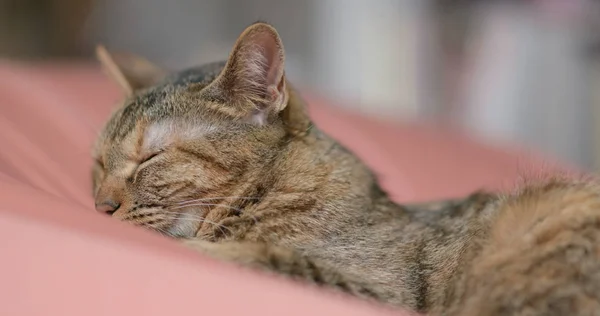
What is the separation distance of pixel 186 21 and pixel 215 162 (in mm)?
2353

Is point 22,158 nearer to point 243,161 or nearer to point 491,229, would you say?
point 243,161

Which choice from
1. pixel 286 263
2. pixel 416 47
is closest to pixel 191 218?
pixel 286 263

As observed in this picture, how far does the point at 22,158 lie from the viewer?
1.25 metres

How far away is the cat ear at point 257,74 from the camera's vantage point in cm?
106

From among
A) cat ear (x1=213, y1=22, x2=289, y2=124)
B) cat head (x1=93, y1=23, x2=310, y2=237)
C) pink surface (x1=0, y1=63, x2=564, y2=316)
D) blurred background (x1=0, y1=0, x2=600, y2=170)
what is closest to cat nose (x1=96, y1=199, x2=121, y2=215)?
cat head (x1=93, y1=23, x2=310, y2=237)

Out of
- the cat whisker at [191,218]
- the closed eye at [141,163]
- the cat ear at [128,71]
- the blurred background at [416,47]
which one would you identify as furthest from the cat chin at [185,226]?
the blurred background at [416,47]

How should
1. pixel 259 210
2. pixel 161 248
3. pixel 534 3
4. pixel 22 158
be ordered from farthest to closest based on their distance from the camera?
pixel 534 3 → pixel 22 158 → pixel 259 210 → pixel 161 248

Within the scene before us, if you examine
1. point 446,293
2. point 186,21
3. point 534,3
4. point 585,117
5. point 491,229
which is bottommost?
point 446,293

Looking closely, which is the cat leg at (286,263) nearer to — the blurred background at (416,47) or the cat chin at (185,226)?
the cat chin at (185,226)

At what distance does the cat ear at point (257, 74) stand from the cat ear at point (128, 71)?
0.29 meters

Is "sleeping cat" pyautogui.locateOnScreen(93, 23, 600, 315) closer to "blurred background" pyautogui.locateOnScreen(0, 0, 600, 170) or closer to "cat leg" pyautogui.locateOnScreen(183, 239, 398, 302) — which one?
"cat leg" pyautogui.locateOnScreen(183, 239, 398, 302)

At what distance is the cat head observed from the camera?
1.08m

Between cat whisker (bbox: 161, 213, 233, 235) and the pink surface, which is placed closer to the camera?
the pink surface

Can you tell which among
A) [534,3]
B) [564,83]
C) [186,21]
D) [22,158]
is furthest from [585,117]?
[22,158]
